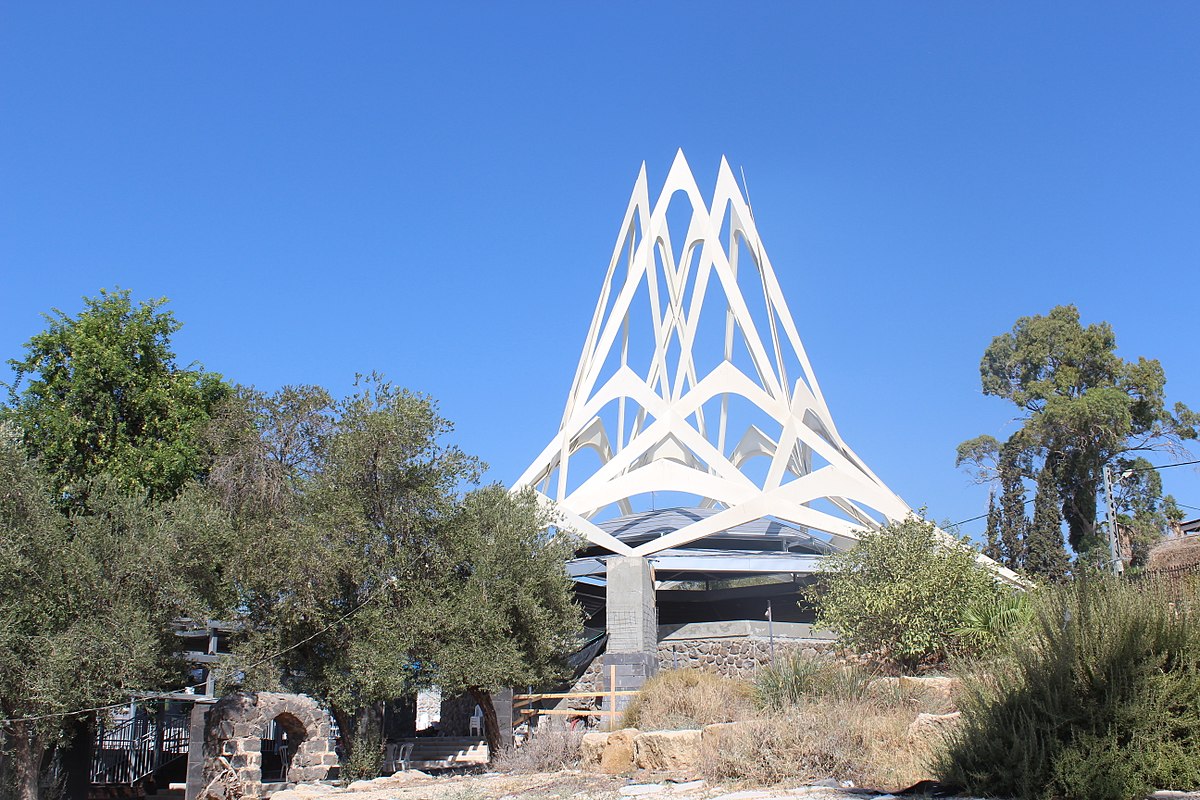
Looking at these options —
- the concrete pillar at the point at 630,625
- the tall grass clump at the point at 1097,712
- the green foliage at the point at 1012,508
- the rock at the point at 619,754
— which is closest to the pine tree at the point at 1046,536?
the green foliage at the point at 1012,508

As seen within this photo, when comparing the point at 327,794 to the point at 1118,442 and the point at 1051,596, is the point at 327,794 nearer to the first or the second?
the point at 1051,596

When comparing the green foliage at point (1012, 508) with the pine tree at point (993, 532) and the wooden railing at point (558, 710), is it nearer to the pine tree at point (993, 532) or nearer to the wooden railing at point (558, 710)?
the pine tree at point (993, 532)

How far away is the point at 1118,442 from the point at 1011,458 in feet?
12.7

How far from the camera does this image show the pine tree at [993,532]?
111 ft

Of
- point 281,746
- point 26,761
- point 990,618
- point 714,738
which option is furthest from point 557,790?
point 281,746

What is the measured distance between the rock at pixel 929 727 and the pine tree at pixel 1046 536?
80.8 ft

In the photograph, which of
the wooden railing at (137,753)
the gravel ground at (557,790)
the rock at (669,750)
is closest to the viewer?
the gravel ground at (557,790)

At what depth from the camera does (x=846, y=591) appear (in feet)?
57.5

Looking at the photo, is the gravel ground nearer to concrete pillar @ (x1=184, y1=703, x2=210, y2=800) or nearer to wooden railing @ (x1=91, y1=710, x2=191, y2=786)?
concrete pillar @ (x1=184, y1=703, x2=210, y2=800)

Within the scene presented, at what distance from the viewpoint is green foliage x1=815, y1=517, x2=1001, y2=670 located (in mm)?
15672

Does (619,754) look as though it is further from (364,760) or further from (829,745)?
(364,760)

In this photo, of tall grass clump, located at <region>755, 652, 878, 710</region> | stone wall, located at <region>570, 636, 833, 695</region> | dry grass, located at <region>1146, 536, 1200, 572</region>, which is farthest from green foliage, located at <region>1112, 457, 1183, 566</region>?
tall grass clump, located at <region>755, 652, 878, 710</region>

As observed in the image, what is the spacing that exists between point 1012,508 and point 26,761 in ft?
100

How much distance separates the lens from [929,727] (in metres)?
8.73
